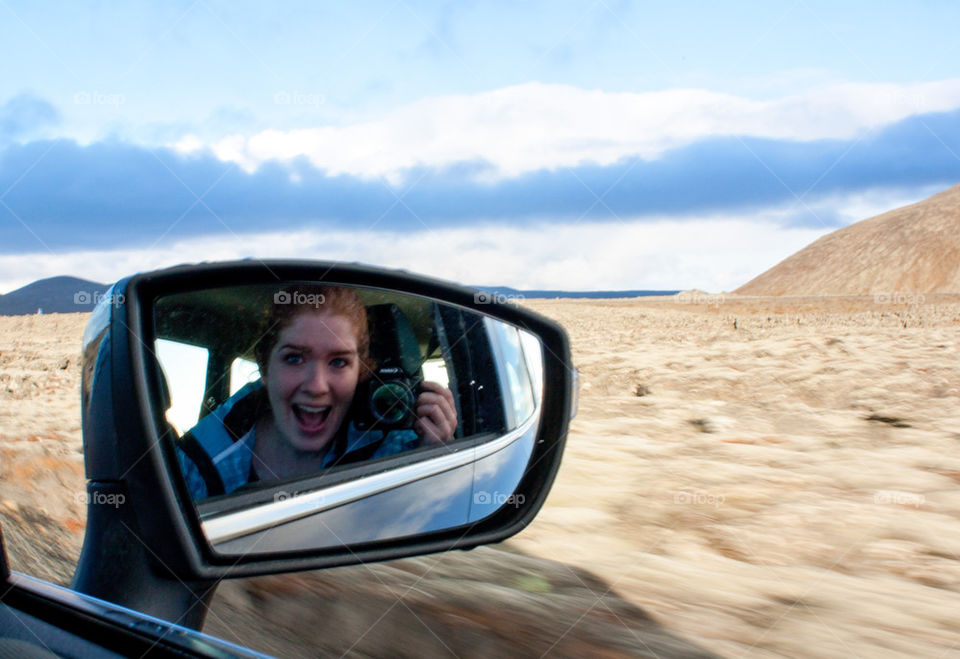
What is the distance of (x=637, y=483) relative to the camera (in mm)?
4426

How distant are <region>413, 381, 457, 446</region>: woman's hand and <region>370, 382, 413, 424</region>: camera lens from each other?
49 millimetres

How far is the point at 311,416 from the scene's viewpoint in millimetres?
1861

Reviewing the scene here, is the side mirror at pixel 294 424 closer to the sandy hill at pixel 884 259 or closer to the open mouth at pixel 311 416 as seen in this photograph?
the open mouth at pixel 311 416

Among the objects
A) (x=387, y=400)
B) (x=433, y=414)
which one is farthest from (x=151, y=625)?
(x=433, y=414)

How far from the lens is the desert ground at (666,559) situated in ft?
7.50

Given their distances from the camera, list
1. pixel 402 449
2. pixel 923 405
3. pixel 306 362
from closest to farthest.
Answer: pixel 306 362
pixel 402 449
pixel 923 405

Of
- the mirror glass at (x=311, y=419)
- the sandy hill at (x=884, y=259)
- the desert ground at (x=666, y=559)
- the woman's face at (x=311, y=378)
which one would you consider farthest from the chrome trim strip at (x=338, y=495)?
the sandy hill at (x=884, y=259)

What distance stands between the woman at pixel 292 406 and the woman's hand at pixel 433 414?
0.23 metres

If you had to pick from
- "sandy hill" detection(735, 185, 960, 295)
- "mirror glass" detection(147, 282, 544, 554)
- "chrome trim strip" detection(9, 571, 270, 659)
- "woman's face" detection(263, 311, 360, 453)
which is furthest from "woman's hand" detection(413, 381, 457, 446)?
"sandy hill" detection(735, 185, 960, 295)

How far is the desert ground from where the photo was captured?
229 centimetres

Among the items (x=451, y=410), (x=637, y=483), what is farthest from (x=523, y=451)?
(x=637, y=483)

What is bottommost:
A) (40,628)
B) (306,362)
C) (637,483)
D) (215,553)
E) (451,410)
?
(637,483)

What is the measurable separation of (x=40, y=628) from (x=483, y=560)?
169 cm

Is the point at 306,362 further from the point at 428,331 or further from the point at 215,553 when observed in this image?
the point at 428,331
